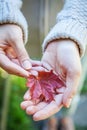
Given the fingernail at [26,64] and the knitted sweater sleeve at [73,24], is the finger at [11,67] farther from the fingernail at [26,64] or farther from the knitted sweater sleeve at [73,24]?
the knitted sweater sleeve at [73,24]

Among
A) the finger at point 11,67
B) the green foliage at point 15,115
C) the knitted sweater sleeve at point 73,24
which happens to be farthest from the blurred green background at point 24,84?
the finger at point 11,67

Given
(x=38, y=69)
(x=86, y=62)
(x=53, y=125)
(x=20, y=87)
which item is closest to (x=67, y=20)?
(x=38, y=69)

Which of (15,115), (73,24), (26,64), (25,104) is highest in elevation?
(73,24)

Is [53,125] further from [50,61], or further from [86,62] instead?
[50,61]

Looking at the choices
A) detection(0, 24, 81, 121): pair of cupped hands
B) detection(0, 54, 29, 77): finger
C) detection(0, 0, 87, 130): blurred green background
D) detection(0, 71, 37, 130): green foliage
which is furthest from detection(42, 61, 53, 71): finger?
detection(0, 71, 37, 130): green foliage

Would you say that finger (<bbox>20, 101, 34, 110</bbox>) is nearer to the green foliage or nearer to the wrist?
the wrist

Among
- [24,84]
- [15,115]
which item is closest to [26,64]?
[15,115]

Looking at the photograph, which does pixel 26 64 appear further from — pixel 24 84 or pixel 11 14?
pixel 24 84
